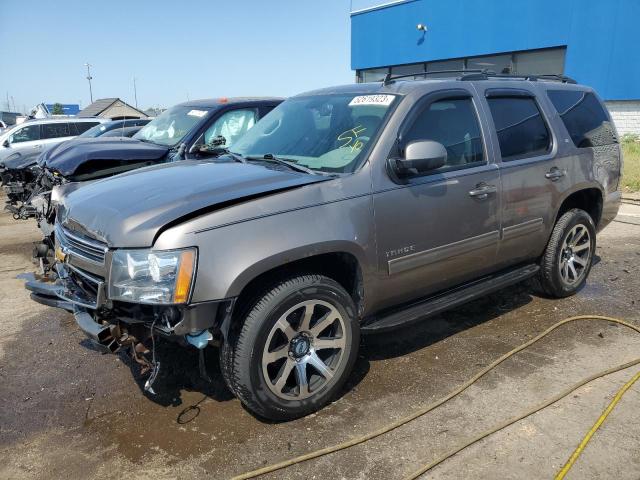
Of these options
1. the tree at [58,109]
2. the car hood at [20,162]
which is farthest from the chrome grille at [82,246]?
the tree at [58,109]

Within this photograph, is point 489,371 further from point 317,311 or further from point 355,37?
point 355,37

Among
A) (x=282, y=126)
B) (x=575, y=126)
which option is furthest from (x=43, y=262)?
(x=575, y=126)

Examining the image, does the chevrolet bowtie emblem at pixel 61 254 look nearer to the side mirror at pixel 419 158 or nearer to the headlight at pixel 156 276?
the headlight at pixel 156 276

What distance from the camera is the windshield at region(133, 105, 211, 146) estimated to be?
6.68 metres

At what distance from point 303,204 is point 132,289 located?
40.3 inches

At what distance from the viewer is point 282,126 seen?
164 inches

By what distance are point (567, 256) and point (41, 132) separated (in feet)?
49.6

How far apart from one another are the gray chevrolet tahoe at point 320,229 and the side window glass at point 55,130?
1345 centimetres

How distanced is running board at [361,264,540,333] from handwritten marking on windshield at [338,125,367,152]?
3.75 feet

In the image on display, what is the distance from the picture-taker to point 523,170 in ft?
13.9

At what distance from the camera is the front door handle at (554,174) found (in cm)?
445

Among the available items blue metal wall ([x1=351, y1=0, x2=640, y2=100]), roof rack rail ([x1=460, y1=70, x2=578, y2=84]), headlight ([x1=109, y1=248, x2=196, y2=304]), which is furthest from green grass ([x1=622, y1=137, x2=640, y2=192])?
headlight ([x1=109, y1=248, x2=196, y2=304])

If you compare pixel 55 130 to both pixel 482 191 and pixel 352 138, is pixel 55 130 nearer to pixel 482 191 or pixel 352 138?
pixel 352 138

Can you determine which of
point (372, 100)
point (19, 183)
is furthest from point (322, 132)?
point (19, 183)
